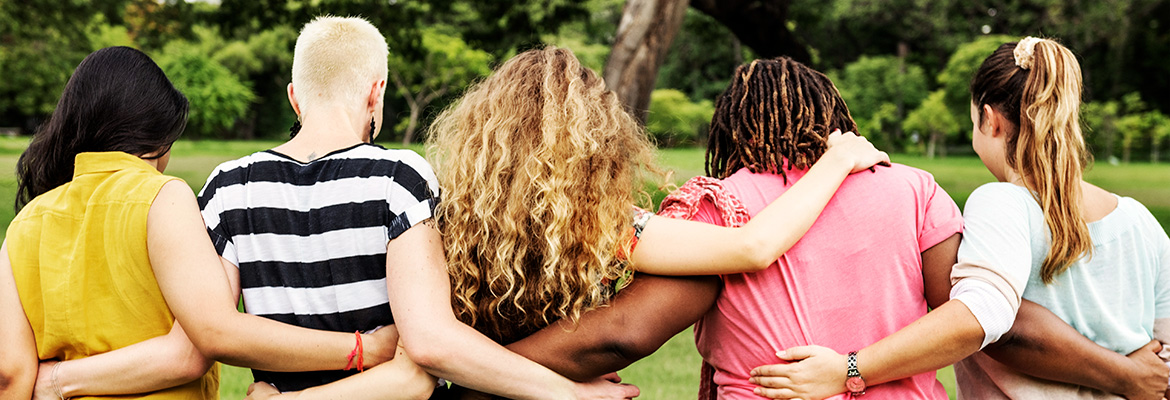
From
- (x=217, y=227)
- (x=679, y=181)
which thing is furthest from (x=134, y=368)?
(x=679, y=181)

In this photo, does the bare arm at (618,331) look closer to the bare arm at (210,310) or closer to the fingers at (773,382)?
the fingers at (773,382)

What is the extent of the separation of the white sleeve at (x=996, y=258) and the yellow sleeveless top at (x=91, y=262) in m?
2.04

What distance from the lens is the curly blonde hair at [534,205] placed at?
2021mm

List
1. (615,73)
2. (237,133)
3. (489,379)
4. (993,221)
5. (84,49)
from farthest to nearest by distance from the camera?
(237,133) < (84,49) < (615,73) < (993,221) < (489,379)

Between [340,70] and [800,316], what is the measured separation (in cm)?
136

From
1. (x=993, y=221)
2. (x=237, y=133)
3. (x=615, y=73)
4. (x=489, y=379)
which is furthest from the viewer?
(x=237, y=133)

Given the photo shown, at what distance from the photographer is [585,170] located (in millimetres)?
2078

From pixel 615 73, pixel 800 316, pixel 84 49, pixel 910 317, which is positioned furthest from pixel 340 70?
pixel 84 49

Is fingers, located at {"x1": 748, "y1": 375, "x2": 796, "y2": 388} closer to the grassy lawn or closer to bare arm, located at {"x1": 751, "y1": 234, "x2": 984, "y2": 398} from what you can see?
bare arm, located at {"x1": 751, "y1": 234, "x2": 984, "y2": 398}

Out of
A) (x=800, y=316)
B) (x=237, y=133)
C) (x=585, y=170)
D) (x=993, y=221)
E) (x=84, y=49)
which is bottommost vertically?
(x=237, y=133)

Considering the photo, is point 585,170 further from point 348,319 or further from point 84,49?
point 84,49

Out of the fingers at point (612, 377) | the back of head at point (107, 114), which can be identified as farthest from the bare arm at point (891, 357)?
the back of head at point (107, 114)

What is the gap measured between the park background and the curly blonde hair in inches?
13.9

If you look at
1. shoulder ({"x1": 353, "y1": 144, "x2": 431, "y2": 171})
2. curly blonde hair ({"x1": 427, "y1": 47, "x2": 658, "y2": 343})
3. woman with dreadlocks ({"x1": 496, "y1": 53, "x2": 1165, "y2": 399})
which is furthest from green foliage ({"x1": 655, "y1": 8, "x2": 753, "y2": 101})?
shoulder ({"x1": 353, "y1": 144, "x2": 431, "y2": 171})
